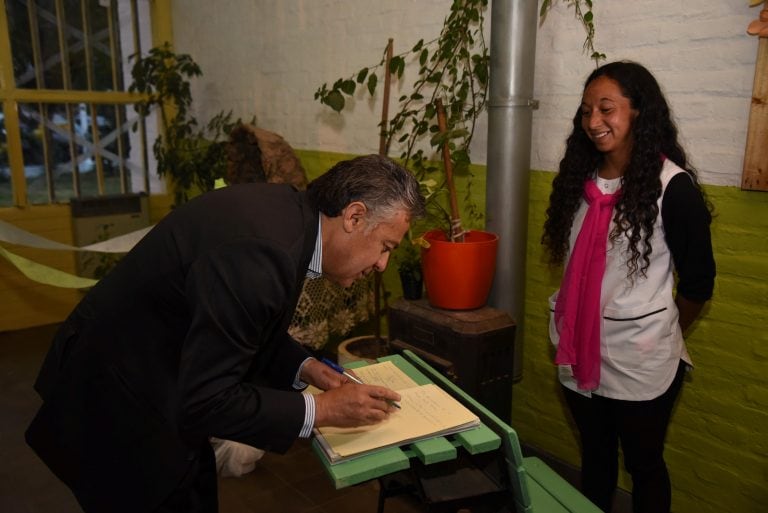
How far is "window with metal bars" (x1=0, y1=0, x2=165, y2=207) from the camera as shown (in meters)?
4.27

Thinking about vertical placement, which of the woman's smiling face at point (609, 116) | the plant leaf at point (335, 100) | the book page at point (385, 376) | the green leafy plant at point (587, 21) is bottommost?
the book page at point (385, 376)

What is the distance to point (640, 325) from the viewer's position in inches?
70.8

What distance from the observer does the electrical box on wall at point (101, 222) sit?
4.45 meters

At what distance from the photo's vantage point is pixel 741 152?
1.97m

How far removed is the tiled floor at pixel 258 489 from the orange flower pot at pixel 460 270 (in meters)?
0.77

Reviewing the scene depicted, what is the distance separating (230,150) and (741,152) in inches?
103

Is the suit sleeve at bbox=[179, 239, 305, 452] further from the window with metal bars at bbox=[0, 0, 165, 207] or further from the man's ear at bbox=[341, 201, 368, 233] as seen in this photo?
the window with metal bars at bbox=[0, 0, 165, 207]

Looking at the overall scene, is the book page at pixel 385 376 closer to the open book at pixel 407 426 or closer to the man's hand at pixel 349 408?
the open book at pixel 407 426

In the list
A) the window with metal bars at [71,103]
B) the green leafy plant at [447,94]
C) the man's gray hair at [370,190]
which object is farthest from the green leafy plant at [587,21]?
the window with metal bars at [71,103]

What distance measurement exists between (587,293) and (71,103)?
3.94 meters

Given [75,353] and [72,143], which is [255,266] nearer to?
[75,353]

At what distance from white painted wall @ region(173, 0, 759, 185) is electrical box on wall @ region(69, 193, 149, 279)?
81 centimetres

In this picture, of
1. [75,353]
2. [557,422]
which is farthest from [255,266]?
[557,422]

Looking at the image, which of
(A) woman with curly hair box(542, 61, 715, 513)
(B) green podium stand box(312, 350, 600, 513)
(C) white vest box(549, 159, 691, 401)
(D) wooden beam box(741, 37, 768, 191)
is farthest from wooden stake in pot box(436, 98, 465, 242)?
(D) wooden beam box(741, 37, 768, 191)
